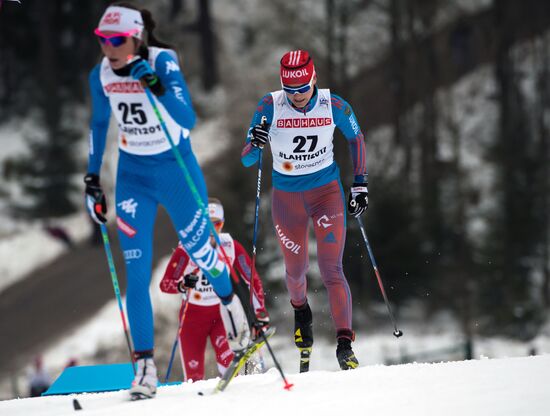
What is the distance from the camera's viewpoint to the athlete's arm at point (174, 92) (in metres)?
4.91

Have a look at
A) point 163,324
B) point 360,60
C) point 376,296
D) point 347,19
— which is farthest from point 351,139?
point 360,60

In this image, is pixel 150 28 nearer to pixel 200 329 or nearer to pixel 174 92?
pixel 174 92

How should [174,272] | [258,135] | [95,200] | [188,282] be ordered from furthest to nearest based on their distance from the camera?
1. [174,272]
2. [188,282]
3. [258,135]
4. [95,200]

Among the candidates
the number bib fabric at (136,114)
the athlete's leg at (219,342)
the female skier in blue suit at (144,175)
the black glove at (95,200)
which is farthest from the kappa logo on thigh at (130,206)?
the athlete's leg at (219,342)

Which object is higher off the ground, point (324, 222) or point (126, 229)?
point (126, 229)

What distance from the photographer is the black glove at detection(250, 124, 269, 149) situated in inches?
239

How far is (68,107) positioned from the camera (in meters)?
30.8

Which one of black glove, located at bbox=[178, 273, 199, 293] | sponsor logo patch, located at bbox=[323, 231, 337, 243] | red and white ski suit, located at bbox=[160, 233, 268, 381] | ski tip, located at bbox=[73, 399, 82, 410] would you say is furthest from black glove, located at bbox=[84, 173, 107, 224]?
red and white ski suit, located at bbox=[160, 233, 268, 381]

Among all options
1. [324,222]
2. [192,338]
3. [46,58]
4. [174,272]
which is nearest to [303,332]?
[324,222]

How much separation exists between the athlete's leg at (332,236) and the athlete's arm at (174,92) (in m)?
1.70

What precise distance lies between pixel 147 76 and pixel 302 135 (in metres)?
1.78

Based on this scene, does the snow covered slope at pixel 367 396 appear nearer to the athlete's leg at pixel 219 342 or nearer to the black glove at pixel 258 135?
the black glove at pixel 258 135

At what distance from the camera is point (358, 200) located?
6.36 meters

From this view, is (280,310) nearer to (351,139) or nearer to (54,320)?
(54,320)
